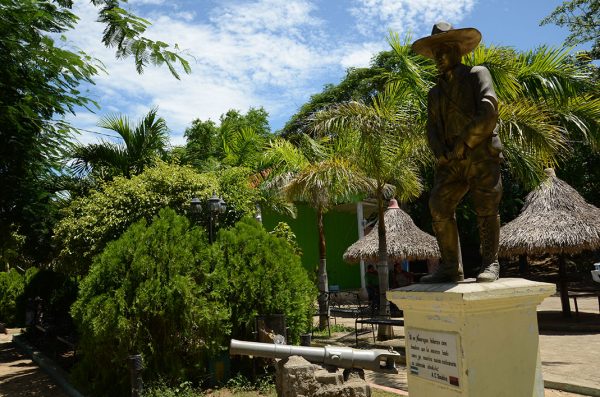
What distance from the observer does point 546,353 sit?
9883 millimetres

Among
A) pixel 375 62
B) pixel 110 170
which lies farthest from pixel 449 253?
pixel 375 62

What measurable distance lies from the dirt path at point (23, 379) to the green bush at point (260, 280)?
3.41 m

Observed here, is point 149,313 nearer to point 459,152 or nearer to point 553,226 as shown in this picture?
point 459,152

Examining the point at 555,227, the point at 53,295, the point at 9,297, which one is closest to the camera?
the point at 555,227

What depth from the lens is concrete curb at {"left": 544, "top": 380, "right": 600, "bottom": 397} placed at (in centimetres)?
693

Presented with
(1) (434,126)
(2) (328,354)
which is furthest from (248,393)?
(1) (434,126)

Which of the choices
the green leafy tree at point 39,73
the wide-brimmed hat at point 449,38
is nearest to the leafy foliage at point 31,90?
the green leafy tree at point 39,73

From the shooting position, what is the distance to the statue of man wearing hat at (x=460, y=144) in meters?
4.03

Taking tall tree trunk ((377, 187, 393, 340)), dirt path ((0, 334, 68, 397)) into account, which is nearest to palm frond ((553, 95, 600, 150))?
tall tree trunk ((377, 187, 393, 340))

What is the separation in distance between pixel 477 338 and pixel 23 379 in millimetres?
10066

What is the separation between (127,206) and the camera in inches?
405

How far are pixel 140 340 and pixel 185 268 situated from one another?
50.1 inches

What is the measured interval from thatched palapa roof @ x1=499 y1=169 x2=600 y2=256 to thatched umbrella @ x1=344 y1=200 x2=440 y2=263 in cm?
260

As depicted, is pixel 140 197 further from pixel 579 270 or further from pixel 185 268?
pixel 579 270
